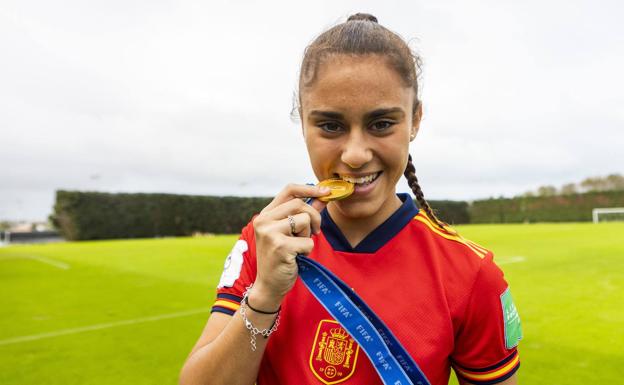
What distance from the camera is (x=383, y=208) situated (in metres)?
1.88

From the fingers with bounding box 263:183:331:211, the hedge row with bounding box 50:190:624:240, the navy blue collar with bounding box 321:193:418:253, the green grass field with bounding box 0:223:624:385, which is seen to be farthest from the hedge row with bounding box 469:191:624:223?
the fingers with bounding box 263:183:331:211

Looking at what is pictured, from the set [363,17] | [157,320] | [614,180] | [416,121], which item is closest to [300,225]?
[416,121]

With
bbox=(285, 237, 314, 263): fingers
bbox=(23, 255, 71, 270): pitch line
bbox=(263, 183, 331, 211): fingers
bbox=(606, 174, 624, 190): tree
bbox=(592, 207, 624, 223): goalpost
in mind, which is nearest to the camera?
bbox=(285, 237, 314, 263): fingers

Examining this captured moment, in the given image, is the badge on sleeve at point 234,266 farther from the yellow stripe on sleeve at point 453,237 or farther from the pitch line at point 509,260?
the pitch line at point 509,260

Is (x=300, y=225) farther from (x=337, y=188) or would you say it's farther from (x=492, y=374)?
(x=492, y=374)

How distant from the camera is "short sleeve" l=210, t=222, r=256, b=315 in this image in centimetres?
173

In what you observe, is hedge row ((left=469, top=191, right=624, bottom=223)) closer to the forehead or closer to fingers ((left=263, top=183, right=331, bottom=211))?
the forehead

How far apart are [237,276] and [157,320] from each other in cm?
444

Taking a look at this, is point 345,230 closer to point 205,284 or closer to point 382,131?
point 382,131

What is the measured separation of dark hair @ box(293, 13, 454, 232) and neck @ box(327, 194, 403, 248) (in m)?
0.42

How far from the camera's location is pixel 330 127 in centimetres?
166

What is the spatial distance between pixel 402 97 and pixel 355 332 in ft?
2.89

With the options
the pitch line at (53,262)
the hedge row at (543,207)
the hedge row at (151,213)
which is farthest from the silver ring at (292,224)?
the hedge row at (543,207)

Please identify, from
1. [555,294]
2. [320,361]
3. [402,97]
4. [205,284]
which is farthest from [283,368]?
[205,284]
